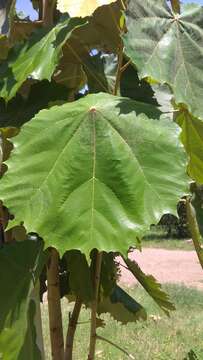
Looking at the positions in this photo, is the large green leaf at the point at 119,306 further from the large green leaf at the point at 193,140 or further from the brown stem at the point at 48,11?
the brown stem at the point at 48,11

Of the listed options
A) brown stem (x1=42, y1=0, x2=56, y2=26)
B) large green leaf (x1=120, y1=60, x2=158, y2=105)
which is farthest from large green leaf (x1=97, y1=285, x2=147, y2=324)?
brown stem (x1=42, y1=0, x2=56, y2=26)

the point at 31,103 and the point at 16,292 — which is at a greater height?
the point at 31,103

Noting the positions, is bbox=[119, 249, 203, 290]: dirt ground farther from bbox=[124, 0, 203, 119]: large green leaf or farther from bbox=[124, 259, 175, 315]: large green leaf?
bbox=[124, 0, 203, 119]: large green leaf

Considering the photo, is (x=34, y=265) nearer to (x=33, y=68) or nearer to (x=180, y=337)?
(x=33, y=68)

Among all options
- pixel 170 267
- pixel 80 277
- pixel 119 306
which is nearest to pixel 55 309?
pixel 80 277

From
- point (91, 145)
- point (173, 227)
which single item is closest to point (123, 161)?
point (91, 145)

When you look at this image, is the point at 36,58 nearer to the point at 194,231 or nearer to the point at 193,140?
the point at 193,140
